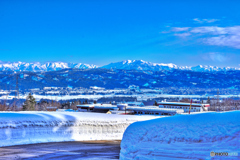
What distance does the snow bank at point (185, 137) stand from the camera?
706 cm

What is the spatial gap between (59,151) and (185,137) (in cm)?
728

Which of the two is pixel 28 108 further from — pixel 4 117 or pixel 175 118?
pixel 175 118

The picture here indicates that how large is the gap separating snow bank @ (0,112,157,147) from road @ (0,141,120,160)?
3.32 feet

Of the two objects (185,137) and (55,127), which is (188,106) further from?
(185,137)

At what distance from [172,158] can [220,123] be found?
164cm

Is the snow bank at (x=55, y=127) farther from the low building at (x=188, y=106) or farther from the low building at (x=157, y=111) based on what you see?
the low building at (x=188, y=106)

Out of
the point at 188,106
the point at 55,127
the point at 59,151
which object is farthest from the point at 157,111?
the point at 59,151

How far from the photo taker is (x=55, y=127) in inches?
642

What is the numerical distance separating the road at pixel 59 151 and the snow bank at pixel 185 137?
368 centimetres

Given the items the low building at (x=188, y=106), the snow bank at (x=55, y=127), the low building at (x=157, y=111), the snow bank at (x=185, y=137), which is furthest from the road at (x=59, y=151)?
the low building at (x=188, y=106)

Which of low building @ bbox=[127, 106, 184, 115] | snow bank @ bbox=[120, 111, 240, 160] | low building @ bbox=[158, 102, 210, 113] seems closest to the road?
snow bank @ bbox=[120, 111, 240, 160]

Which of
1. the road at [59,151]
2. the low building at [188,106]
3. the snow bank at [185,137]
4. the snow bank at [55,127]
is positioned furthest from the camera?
the low building at [188,106]

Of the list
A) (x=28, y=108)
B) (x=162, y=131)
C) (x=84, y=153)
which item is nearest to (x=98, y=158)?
(x=84, y=153)

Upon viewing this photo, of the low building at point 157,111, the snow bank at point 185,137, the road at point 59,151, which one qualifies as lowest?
the road at point 59,151
